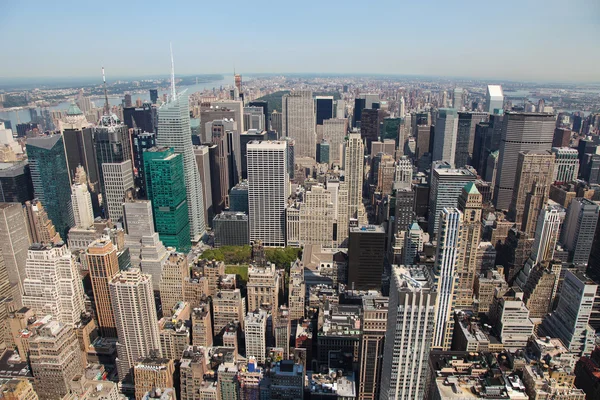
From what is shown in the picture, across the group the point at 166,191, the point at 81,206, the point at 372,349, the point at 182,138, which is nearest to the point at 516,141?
the point at 372,349

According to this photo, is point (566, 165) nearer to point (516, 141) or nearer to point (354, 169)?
point (516, 141)

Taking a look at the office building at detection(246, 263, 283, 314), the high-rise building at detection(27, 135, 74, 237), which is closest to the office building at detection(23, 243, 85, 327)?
the office building at detection(246, 263, 283, 314)

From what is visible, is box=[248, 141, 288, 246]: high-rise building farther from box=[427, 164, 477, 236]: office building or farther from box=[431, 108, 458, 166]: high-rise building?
box=[431, 108, 458, 166]: high-rise building

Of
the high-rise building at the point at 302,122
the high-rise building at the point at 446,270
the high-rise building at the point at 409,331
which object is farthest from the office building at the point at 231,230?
the high-rise building at the point at 302,122

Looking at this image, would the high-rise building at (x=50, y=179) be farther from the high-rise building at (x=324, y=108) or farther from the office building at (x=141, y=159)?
the high-rise building at (x=324, y=108)

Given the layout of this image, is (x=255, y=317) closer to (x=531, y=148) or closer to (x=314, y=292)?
(x=314, y=292)
